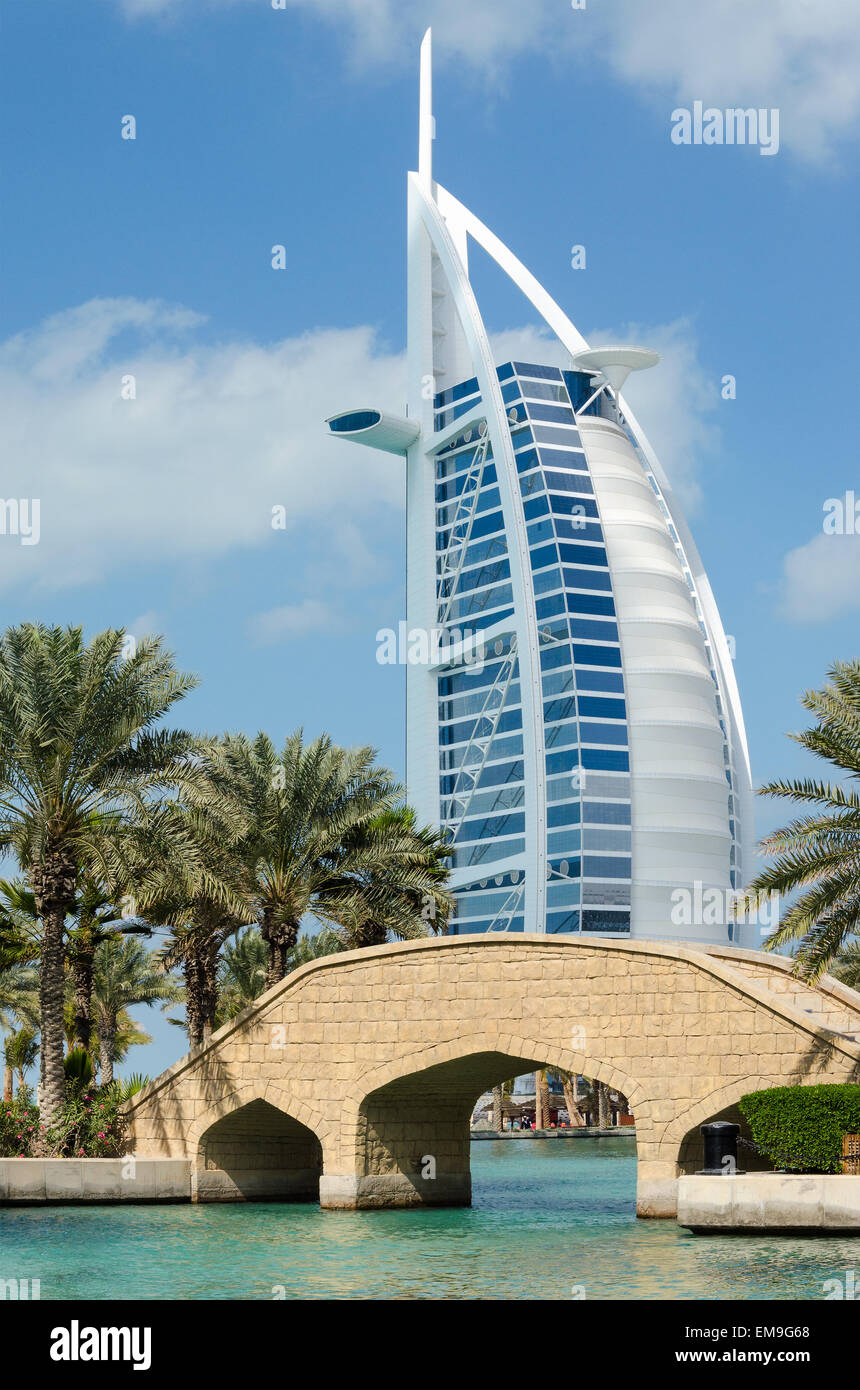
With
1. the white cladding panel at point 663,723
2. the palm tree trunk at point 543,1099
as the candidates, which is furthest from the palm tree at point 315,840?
the palm tree trunk at point 543,1099

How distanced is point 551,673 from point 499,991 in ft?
207

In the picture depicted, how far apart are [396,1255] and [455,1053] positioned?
7.64 m

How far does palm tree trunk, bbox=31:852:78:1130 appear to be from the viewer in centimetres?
3052

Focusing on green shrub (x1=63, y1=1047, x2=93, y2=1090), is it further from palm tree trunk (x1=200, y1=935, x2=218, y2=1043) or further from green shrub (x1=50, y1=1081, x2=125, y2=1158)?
palm tree trunk (x1=200, y1=935, x2=218, y2=1043)

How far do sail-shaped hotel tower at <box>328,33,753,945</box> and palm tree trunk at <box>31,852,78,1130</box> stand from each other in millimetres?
57686

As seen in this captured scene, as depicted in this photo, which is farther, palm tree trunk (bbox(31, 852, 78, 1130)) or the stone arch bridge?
palm tree trunk (bbox(31, 852, 78, 1130))

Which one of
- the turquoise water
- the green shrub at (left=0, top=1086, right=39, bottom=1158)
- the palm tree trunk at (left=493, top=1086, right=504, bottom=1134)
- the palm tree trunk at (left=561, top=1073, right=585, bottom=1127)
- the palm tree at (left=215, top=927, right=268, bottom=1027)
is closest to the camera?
the turquoise water

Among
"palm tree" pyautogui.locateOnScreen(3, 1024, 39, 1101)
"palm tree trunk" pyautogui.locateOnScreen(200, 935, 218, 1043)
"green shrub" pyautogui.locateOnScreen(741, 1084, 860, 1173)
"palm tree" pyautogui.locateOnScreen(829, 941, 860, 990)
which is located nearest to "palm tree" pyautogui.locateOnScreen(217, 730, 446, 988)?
"palm tree trunk" pyautogui.locateOnScreen(200, 935, 218, 1043)

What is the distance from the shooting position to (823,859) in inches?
1028

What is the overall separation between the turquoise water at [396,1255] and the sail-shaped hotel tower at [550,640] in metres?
57.6

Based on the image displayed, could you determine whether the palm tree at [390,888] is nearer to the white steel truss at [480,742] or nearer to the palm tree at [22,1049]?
the palm tree at [22,1049]

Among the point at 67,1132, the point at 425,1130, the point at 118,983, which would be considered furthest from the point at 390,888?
the point at 118,983
